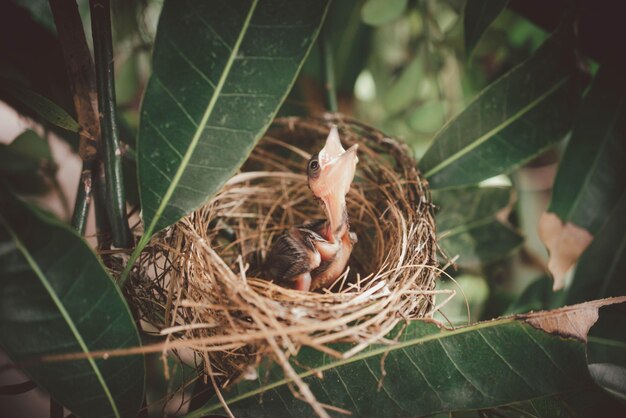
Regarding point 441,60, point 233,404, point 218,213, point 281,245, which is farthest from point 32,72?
point 441,60

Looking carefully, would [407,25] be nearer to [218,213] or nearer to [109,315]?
[218,213]

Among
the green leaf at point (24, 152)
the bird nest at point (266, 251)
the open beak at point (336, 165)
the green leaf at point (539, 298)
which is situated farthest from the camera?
the green leaf at point (539, 298)

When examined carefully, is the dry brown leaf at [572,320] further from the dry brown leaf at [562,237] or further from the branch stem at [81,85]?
the branch stem at [81,85]

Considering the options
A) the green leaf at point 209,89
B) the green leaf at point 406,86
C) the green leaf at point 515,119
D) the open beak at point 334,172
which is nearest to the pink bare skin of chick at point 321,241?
the open beak at point 334,172

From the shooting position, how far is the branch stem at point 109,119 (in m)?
0.58

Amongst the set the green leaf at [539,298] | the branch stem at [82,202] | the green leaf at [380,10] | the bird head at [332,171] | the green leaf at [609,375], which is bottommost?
the green leaf at [539,298]

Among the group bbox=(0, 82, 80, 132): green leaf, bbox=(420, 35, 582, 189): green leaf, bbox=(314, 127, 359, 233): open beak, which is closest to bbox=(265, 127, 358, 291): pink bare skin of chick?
bbox=(314, 127, 359, 233): open beak

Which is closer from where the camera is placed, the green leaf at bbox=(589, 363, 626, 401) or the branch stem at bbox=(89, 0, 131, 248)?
the branch stem at bbox=(89, 0, 131, 248)

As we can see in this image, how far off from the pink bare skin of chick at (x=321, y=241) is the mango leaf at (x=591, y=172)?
46 centimetres

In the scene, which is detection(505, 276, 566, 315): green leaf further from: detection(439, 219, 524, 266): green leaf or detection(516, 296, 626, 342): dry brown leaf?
detection(516, 296, 626, 342): dry brown leaf

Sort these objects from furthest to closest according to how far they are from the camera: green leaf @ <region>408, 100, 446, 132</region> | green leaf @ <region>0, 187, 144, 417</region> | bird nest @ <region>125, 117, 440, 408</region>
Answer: green leaf @ <region>408, 100, 446, 132</region> → bird nest @ <region>125, 117, 440, 408</region> → green leaf @ <region>0, 187, 144, 417</region>

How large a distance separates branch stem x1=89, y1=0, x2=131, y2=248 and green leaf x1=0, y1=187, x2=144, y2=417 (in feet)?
0.41

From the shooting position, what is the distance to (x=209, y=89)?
614 mm

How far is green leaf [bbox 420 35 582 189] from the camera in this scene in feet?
2.77
